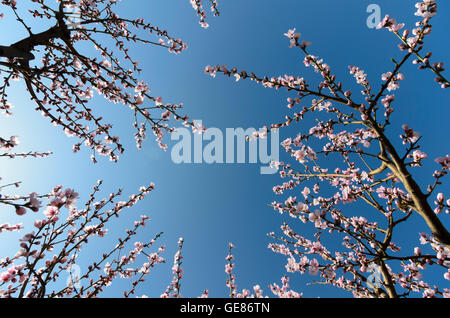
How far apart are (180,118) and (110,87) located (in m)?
1.56

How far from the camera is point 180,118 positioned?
4512 mm

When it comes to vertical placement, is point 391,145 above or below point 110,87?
below

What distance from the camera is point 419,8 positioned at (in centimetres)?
269
